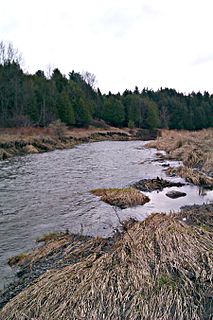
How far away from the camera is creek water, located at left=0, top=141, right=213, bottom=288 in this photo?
9.27 meters

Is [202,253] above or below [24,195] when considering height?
above

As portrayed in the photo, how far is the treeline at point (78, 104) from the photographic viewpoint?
2068 inches

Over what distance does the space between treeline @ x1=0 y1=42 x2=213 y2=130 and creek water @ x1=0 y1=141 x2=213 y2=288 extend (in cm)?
2973

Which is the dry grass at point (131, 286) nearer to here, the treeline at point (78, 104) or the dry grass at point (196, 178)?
the dry grass at point (196, 178)

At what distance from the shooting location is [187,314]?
15.4 feet

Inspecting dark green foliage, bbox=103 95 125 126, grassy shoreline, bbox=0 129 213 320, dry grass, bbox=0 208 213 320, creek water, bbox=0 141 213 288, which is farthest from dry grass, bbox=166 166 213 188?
dark green foliage, bbox=103 95 125 126

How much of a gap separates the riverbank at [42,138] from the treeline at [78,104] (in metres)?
4.89

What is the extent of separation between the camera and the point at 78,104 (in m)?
63.6

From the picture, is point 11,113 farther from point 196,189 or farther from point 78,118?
point 196,189

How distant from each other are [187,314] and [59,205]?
8.25m

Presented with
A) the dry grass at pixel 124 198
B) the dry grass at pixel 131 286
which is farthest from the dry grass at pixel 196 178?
the dry grass at pixel 131 286

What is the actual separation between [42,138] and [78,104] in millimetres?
26754

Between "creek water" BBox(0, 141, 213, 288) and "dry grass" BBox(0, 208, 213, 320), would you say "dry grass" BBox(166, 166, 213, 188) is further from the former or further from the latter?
"dry grass" BBox(0, 208, 213, 320)

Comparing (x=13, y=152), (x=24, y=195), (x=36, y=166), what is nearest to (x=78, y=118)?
(x=13, y=152)
